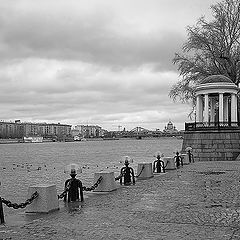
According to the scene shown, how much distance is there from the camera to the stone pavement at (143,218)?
9207mm

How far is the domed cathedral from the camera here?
40031mm

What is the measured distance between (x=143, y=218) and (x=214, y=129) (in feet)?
103

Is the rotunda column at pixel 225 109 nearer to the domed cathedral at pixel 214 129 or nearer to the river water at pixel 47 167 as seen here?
the domed cathedral at pixel 214 129

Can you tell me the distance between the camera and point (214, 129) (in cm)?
4125

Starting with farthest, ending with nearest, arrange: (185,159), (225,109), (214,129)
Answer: (225,109), (214,129), (185,159)

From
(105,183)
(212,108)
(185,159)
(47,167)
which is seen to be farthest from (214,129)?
(105,183)

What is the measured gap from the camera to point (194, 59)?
52.4 metres

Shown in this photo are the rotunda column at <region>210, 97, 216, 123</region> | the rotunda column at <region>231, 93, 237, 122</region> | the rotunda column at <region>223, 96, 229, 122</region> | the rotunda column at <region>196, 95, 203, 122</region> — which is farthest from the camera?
the rotunda column at <region>210, 97, 216, 123</region>

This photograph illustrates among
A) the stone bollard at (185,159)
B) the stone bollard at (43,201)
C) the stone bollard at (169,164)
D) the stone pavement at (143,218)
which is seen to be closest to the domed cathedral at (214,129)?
the stone bollard at (185,159)

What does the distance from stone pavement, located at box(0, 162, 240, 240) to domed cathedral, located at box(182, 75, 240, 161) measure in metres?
23.7

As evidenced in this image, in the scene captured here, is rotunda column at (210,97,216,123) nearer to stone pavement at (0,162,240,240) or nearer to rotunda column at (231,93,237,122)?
rotunda column at (231,93,237,122)

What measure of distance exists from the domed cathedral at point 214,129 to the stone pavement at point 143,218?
77.8 ft

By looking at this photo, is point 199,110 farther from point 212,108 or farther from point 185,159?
point 185,159

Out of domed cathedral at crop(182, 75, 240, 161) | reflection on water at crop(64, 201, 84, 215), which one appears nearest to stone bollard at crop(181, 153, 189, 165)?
domed cathedral at crop(182, 75, 240, 161)
